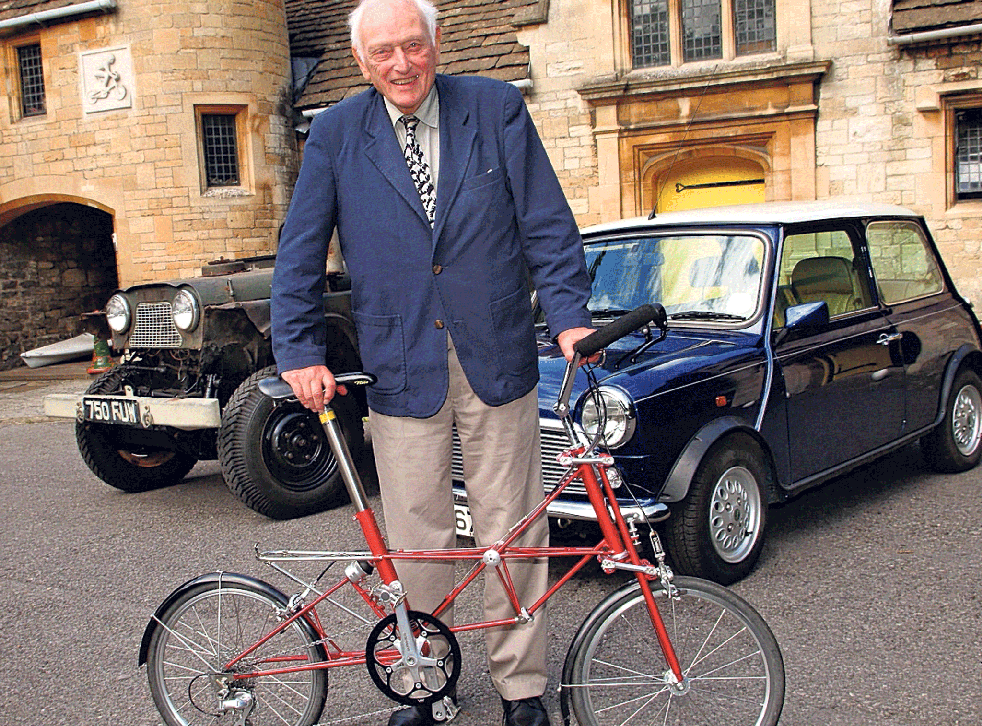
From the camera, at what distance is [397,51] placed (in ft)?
8.64

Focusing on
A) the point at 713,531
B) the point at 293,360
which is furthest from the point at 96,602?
the point at 713,531

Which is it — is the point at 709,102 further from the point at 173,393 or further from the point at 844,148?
the point at 173,393

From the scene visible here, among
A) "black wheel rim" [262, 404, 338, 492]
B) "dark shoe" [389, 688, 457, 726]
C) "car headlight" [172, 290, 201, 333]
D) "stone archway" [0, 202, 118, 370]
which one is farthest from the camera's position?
"stone archway" [0, 202, 118, 370]

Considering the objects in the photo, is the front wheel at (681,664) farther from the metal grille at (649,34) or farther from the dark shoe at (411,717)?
the metal grille at (649,34)

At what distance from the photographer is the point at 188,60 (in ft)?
47.4

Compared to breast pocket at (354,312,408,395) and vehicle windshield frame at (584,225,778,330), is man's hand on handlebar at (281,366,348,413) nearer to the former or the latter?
breast pocket at (354,312,408,395)

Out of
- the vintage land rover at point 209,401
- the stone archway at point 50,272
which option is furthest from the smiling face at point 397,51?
the stone archway at point 50,272

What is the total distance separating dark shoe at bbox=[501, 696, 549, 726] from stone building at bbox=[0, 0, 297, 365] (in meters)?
12.8

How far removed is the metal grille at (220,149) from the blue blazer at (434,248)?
1304 centimetres

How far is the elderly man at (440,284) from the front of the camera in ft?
8.98

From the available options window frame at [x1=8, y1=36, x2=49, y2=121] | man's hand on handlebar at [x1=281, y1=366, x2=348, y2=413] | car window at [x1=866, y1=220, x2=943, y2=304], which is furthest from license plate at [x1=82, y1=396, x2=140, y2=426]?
window frame at [x1=8, y1=36, x2=49, y2=121]

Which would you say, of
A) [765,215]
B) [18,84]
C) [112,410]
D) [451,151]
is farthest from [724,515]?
[18,84]

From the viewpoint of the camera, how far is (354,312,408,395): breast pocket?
9.07 ft

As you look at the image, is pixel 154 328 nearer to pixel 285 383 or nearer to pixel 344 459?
pixel 285 383
